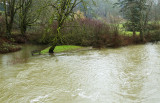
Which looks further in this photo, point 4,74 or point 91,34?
point 91,34

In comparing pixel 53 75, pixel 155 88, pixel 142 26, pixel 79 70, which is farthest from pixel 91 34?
pixel 155 88

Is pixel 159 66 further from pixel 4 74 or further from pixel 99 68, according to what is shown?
pixel 4 74

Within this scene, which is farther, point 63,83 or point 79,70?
point 79,70

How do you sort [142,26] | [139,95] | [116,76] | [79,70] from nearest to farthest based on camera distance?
[139,95], [116,76], [79,70], [142,26]

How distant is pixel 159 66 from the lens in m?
9.70

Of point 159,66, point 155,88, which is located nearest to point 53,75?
point 155,88

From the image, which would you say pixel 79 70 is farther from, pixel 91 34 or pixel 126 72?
pixel 91 34

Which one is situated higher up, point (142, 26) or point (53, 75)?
point (142, 26)

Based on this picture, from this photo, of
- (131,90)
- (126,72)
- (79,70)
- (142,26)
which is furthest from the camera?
(142,26)

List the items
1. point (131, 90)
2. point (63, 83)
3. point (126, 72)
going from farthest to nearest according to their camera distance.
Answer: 1. point (126, 72)
2. point (63, 83)
3. point (131, 90)

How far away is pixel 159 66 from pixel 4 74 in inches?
364

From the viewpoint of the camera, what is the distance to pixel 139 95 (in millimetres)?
5863

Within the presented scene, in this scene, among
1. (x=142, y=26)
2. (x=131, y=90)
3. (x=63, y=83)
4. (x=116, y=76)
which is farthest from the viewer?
(x=142, y=26)

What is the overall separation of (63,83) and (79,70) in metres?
2.24
